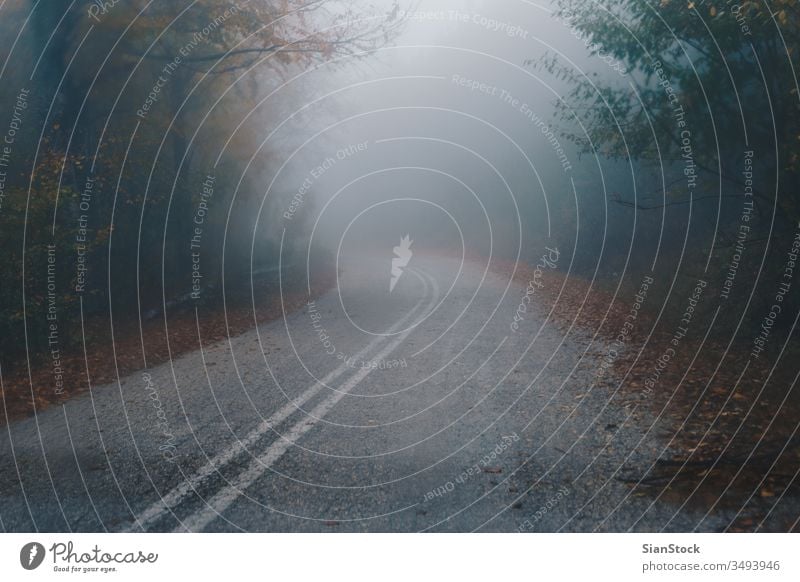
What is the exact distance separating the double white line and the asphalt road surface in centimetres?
2

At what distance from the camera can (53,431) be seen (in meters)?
5.93

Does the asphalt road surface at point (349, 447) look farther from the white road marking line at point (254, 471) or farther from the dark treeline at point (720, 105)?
the dark treeline at point (720, 105)

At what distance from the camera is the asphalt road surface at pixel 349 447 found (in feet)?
12.9

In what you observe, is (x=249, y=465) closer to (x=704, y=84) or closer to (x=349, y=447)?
(x=349, y=447)

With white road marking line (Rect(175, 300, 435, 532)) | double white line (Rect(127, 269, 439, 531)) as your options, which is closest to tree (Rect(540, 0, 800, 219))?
double white line (Rect(127, 269, 439, 531))

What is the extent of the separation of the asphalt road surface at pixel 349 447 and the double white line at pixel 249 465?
17mm

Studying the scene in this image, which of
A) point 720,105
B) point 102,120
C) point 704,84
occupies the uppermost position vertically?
point 102,120

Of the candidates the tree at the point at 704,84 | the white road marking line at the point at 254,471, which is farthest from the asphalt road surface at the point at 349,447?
the tree at the point at 704,84

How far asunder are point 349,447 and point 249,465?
962mm

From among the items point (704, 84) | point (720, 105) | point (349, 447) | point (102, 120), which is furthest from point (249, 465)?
point (102, 120)

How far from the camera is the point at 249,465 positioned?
15.5 ft

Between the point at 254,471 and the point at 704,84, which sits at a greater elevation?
the point at 704,84

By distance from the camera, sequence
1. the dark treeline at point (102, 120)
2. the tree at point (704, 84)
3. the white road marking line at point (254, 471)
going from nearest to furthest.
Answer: the white road marking line at point (254, 471), the tree at point (704, 84), the dark treeline at point (102, 120)
